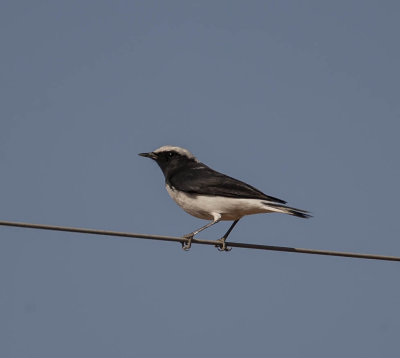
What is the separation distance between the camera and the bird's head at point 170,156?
12.6 m

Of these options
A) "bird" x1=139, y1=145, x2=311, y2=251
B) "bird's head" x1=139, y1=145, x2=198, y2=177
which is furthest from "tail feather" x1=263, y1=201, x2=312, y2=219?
"bird's head" x1=139, y1=145, x2=198, y2=177

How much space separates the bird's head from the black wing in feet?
1.91

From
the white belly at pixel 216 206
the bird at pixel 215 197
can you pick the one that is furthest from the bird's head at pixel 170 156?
the white belly at pixel 216 206

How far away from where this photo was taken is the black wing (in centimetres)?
1034

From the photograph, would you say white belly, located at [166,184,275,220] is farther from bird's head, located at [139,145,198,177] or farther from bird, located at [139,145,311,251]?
bird's head, located at [139,145,198,177]

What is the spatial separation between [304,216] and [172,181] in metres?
3.07

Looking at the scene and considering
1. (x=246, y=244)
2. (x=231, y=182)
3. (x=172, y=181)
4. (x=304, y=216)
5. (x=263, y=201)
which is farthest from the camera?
(x=172, y=181)

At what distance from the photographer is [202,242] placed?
9734 millimetres

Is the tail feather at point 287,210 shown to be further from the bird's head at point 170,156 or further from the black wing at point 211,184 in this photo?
the bird's head at point 170,156

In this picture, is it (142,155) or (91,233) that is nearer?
(91,233)

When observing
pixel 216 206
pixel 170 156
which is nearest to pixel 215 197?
pixel 216 206

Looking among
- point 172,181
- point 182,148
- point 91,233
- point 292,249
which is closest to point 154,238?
point 91,233

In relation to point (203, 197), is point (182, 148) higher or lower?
higher

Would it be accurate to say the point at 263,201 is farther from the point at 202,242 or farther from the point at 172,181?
the point at 172,181
